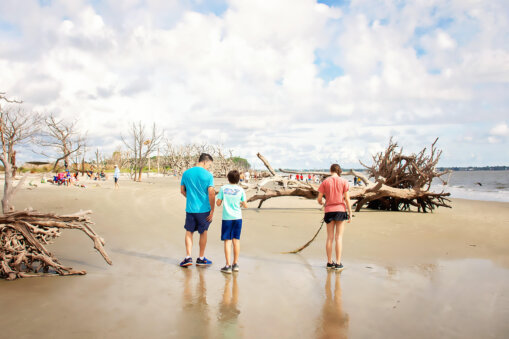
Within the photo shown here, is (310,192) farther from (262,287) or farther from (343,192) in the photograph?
(262,287)

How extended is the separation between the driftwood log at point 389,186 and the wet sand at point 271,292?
14.9 feet

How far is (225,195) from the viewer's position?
5.36 m

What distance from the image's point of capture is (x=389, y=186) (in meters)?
13.6

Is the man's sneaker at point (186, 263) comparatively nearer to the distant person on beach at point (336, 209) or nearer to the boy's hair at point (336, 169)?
the distant person on beach at point (336, 209)

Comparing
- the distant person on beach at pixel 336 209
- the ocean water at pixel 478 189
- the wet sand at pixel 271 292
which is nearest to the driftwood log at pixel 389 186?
the ocean water at pixel 478 189

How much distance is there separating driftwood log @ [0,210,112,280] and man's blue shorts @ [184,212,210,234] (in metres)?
1.30

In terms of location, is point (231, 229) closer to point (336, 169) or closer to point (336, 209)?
point (336, 209)

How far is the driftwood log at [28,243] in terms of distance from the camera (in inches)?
177

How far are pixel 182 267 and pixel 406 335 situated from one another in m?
3.31

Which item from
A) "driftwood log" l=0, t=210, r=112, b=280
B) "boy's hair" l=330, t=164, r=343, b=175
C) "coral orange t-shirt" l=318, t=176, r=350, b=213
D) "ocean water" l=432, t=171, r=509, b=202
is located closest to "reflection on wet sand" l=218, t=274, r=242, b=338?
"driftwood log" l=0, t=210, r=112, b=280

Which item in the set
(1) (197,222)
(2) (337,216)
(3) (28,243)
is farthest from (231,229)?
(3) (28,243)

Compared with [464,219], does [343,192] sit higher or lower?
higher

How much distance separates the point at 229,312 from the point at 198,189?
2.27m

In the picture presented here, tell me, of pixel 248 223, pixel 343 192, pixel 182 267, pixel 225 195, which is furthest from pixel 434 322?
pixel 248 223
